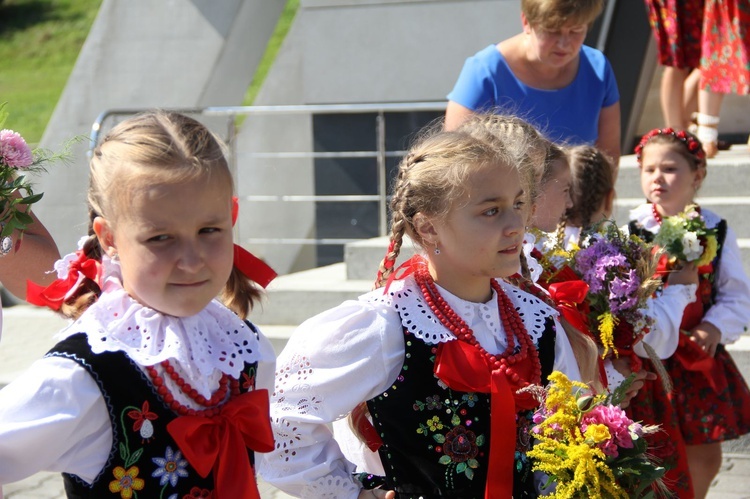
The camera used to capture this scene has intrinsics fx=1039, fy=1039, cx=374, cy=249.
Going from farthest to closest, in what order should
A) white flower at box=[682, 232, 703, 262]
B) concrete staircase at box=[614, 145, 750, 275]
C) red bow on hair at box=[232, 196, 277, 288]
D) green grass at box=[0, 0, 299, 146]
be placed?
green grass at box=[0, 0, 299, 146], concrete staircase at box=[614, 145, 750, 275], white flower at box=[682, 232, 703, 262], red bow on hair at box=[232, 196, 277, 288]

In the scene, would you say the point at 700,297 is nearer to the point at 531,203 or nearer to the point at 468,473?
the point at 531,203

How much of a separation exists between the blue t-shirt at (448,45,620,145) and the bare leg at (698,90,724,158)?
2.17m

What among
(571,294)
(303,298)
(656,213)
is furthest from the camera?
(303,298)

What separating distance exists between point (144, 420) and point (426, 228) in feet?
3.25

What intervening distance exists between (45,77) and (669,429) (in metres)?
18.2

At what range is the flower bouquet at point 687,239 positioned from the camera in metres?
4.04

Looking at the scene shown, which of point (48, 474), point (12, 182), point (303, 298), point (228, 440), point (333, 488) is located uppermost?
point (12, 182)

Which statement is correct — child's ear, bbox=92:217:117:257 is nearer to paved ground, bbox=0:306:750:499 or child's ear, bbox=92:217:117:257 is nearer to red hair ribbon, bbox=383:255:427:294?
red hair ribbon, bbox=383:255:427:294

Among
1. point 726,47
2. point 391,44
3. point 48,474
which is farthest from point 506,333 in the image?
point 391,44

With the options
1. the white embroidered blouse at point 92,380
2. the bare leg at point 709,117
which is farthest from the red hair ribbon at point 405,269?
the bare leg at point 709,117

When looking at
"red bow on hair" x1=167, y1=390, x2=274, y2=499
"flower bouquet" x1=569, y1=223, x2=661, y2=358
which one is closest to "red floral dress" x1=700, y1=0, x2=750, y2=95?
"flower bouquet" x1=569, y1=223, x2=661, y2=358

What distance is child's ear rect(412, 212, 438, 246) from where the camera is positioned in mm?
2855

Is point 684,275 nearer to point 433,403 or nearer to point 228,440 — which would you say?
point 433,403

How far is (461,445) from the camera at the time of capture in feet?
8.91
